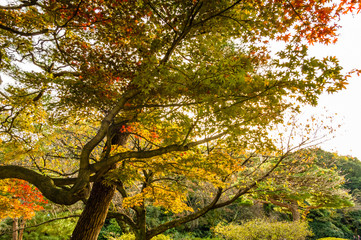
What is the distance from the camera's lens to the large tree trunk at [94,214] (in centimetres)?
375

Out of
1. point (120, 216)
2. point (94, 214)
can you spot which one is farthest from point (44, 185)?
point (120, 216)

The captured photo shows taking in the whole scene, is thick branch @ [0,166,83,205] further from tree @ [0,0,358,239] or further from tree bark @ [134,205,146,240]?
tree bark @ [134,205,146,240]

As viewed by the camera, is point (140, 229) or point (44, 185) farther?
point (140, 229)

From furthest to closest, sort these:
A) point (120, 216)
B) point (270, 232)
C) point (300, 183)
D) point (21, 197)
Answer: point (270, 232), point (21, 197), point (300, 183), point (120, 216)

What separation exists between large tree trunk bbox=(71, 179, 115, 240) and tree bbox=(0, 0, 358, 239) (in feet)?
0.06

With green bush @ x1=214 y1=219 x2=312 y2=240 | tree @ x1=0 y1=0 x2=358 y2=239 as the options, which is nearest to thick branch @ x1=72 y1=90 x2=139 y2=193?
tree @ x1=0 y1=0 x2=358 y2=239

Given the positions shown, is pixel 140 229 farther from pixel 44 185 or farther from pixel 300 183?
pixel 300 183

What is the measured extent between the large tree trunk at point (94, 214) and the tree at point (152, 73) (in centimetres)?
2

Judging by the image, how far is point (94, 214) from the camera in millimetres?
3949

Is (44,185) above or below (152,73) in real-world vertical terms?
below

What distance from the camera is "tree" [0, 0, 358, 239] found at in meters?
2.51

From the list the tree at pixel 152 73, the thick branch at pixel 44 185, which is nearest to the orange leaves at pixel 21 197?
the tree at pixel 152 73

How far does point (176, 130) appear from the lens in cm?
367

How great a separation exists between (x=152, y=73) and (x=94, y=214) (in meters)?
3.33
